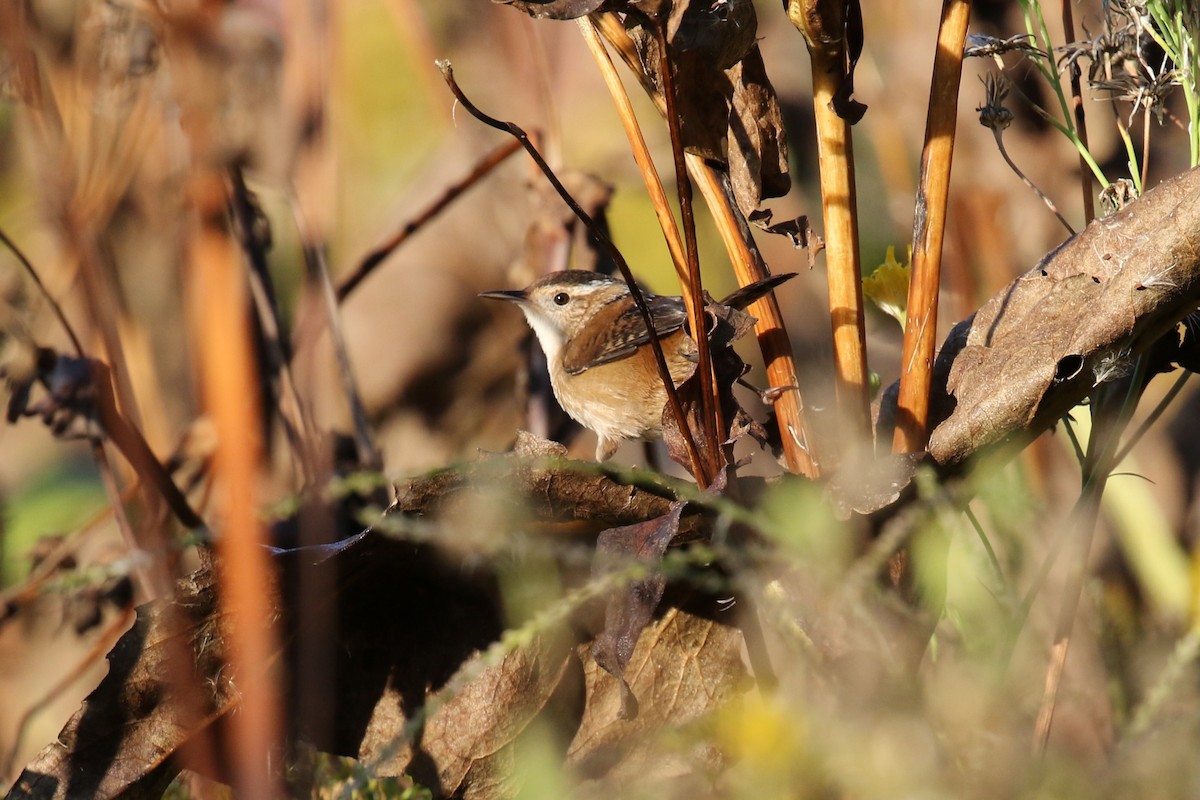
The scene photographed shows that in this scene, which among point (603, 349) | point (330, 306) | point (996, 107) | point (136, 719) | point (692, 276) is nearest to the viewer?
point (692, 276)

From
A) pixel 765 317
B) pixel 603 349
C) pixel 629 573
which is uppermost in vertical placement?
pixel 765 317

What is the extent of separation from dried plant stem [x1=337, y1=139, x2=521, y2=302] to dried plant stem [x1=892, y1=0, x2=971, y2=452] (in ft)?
4.05

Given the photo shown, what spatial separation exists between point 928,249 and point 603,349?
1567 mm

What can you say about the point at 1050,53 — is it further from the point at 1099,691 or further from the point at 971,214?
the point at 971,214

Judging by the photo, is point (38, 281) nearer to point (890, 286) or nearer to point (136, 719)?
point (136, 719)

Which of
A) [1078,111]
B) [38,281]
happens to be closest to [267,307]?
[38,281]

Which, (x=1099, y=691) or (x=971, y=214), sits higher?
(x=971, y=214)

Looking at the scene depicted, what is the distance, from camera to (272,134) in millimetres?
3482

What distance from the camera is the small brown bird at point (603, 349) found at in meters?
2.79

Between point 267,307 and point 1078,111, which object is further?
point 267,307

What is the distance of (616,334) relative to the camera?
10.1 ft

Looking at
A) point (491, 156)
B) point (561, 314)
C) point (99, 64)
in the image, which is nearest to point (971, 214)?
point (561, 314)

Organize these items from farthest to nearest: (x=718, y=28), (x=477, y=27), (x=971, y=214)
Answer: (x=477, y=27)
(x=971, y=214)
(x=718, y=28)

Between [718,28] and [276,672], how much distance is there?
112 cm
